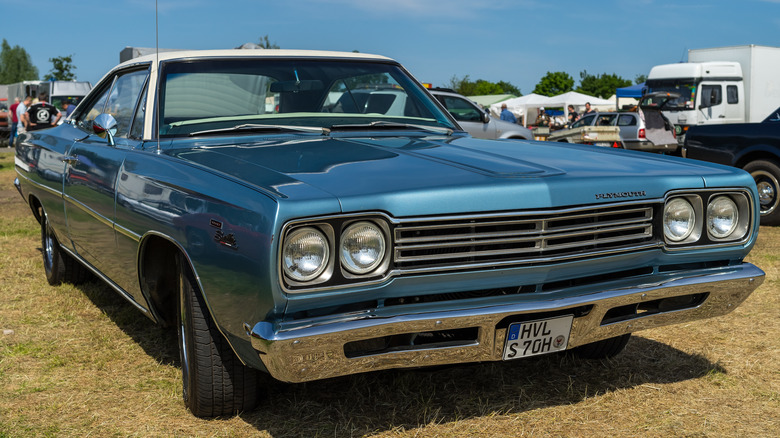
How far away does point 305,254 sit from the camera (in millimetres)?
2508

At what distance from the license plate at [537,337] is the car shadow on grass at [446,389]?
1.66 ft

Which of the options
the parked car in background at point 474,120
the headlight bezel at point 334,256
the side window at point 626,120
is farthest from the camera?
the side window at point 626,120

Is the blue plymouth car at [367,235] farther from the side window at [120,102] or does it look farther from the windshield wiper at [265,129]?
the side window at [120,102]

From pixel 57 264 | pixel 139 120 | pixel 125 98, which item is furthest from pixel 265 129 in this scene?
pixel 57 264

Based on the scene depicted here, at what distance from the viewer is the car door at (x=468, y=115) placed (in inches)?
533

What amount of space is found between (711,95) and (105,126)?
65.4 feet

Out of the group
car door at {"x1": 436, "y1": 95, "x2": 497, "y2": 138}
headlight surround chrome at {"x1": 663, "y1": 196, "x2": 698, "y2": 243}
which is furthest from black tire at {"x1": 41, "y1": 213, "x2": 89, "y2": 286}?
car door at {"x1": 436, "y1": 95, "x2": 497, "y2": 138}

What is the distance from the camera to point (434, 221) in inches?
102

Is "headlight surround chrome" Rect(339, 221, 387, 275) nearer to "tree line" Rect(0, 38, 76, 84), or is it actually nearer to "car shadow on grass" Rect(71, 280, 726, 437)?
"car shadow on grass" Rect(71, 280, 726, 437)

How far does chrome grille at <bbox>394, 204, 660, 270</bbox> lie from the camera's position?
8.52 ft

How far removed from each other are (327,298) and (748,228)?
1.78m

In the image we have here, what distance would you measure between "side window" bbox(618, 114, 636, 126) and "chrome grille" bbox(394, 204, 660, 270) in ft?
49.2

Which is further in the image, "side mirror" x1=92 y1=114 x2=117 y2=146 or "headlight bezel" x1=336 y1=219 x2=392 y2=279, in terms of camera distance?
"side mirror" x1=92 y1=114 x2=117 y2=146

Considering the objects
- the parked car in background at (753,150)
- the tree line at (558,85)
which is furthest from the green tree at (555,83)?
the parked car in background at (753,150)
